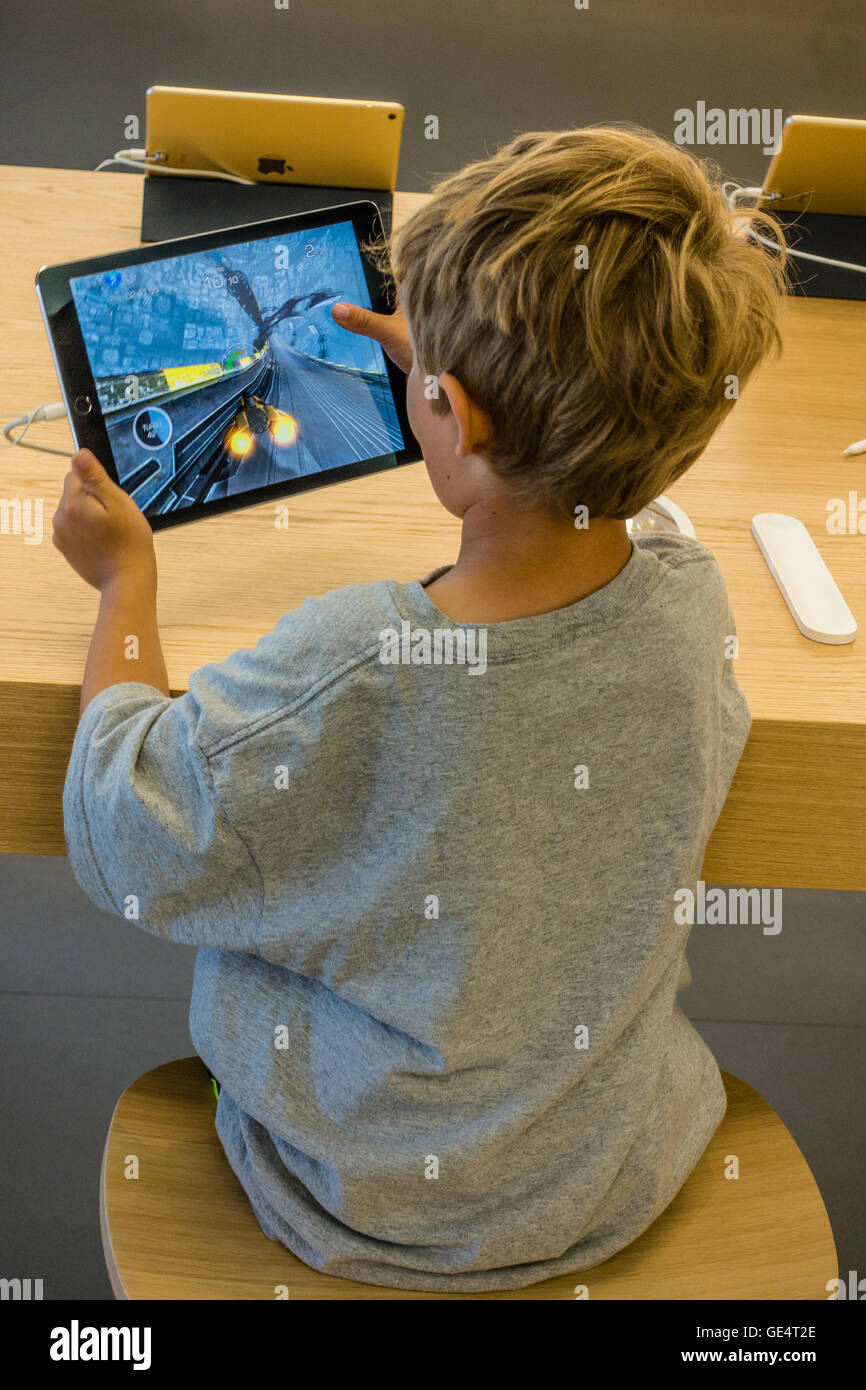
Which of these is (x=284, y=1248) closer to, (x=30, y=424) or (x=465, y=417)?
(x=465, y=417)

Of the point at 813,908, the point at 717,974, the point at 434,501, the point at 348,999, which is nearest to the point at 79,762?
the point at 348,999

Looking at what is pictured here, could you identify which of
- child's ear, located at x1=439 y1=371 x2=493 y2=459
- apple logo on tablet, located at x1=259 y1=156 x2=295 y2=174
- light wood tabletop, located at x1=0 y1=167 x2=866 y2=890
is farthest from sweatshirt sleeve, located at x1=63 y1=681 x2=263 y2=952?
apple logo on tablet, located at x1=259 y1=156 x2=295 y2=174

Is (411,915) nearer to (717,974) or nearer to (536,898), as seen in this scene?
(536,898)

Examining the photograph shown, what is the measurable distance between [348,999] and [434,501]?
1.60ft

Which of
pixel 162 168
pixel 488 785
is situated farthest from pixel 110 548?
pixel 162 168

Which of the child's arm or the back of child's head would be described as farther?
the child's arm

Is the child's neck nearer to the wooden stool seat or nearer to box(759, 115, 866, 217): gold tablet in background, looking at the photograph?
the wooden stool seat

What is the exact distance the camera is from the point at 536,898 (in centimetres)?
77

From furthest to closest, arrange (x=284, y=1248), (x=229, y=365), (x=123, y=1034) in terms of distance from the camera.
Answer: (x=123, y=1034) < (x=229, y=365) < (x=284, y=1248)

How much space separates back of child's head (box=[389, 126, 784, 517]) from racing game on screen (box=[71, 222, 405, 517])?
0.29 m

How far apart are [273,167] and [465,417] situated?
0.83 m

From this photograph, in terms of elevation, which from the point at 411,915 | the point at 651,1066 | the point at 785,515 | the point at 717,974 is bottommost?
the point at 717,974

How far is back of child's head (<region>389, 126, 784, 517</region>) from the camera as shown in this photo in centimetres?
69

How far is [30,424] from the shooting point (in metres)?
1.11
